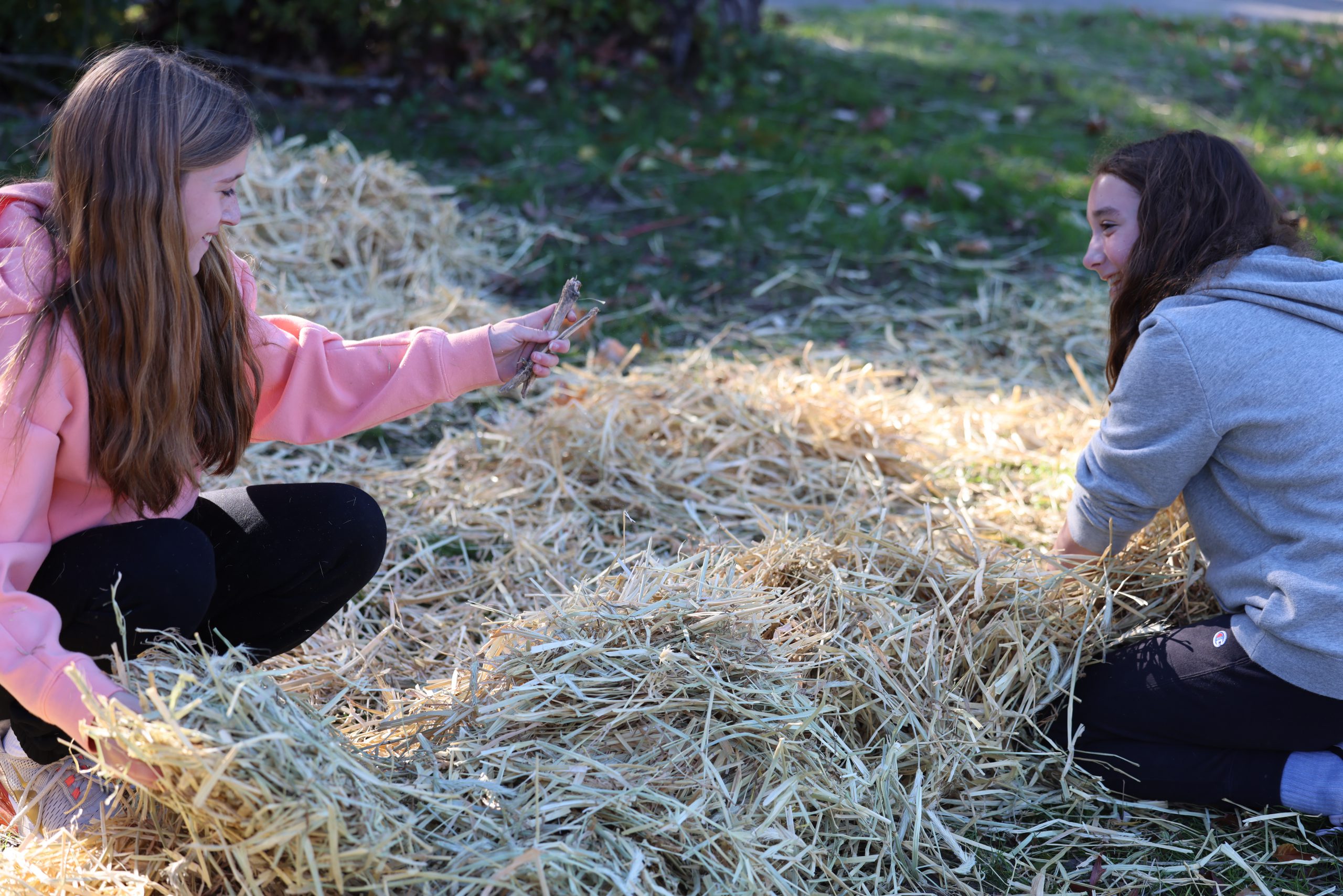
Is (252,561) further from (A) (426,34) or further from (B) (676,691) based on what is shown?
(A) (426,34)

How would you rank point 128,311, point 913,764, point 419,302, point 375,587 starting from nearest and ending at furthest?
point 128,311, point 913,764, point 375,587, point 419,302

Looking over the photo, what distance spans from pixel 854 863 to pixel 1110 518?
37.8 inches

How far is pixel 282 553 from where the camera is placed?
2363 millimetres

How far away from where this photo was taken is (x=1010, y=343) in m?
4.57

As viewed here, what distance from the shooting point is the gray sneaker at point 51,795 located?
6.54 ft

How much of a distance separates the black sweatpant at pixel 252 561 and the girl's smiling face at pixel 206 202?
0.52 m

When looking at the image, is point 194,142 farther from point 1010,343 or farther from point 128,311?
point 1010,343

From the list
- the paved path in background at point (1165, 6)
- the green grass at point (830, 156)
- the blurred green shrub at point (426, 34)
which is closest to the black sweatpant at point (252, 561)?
the green grass at point (830, 156)

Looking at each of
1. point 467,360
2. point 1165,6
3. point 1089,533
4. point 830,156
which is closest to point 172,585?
point 467,360

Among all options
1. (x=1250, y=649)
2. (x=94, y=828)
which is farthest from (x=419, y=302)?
(x=1250, y=649)

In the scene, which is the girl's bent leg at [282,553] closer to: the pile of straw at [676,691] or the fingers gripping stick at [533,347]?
the pile of straw at [676,691]

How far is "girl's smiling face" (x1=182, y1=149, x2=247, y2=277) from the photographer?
1.98 meters

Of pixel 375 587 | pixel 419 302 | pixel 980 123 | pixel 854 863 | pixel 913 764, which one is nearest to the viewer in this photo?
pixel 854 863

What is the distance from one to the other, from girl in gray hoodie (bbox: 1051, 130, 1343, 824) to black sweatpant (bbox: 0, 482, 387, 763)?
1.63 meters
